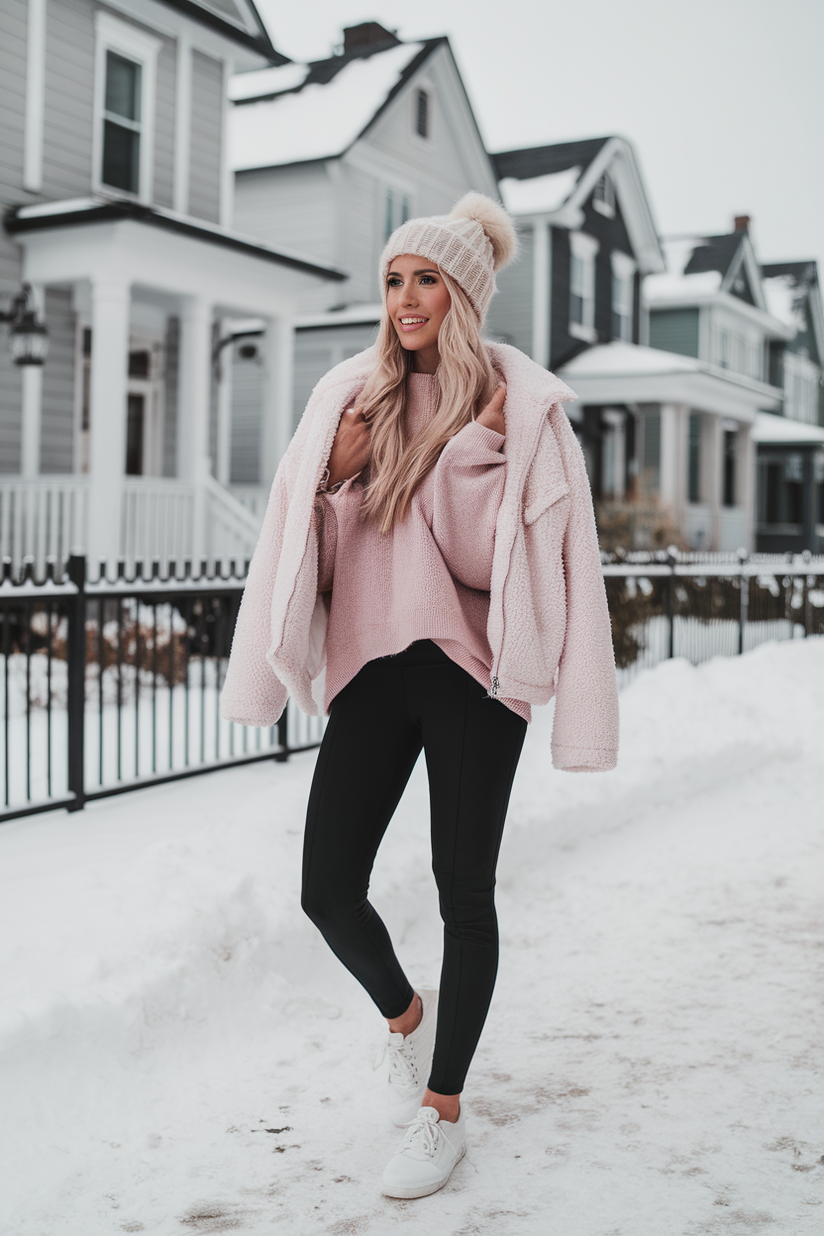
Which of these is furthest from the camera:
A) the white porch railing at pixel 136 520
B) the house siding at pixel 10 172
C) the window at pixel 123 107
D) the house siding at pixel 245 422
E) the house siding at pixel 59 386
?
the house siding at pixel 245 422

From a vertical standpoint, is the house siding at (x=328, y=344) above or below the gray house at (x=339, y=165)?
below

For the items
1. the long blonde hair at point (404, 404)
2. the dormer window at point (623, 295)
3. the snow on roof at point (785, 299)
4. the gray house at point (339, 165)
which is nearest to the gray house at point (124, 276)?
the gray house at point (339, 165)

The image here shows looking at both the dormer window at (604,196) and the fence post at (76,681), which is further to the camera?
the dormer window at (604,196)

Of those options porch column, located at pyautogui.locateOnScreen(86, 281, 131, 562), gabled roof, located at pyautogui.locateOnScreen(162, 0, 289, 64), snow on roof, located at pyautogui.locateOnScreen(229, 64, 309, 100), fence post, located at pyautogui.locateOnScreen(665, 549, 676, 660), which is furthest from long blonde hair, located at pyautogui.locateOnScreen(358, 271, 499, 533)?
snow on roof, located at pyautogui.locateOnScreen(229, 64, 309, 100)

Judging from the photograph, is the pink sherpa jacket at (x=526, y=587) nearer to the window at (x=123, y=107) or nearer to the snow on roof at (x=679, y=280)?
the window at (x=123, y=107)

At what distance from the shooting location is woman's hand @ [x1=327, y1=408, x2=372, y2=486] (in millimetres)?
2887

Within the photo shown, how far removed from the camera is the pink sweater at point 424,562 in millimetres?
2822

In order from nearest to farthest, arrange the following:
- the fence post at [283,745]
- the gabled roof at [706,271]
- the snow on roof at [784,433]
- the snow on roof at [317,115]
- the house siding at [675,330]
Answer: the fence post at [283,745] → the snow on roof at [317,115] → the house siding at [675,330] → the gabled roof at [706,271] → the snow on roof at [784,433]

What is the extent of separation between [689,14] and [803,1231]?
402 ft

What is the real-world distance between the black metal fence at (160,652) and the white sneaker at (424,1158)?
3.09m

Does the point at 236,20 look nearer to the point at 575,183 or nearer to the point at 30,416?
the point at 30,416

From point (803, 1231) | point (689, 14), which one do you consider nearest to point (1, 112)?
point (803, 1231)

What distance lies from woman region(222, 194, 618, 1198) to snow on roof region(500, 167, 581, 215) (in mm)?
22961

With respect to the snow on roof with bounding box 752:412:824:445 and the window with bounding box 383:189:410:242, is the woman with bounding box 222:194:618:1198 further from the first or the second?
the snow on roof with bounding box 752:412:824:445
